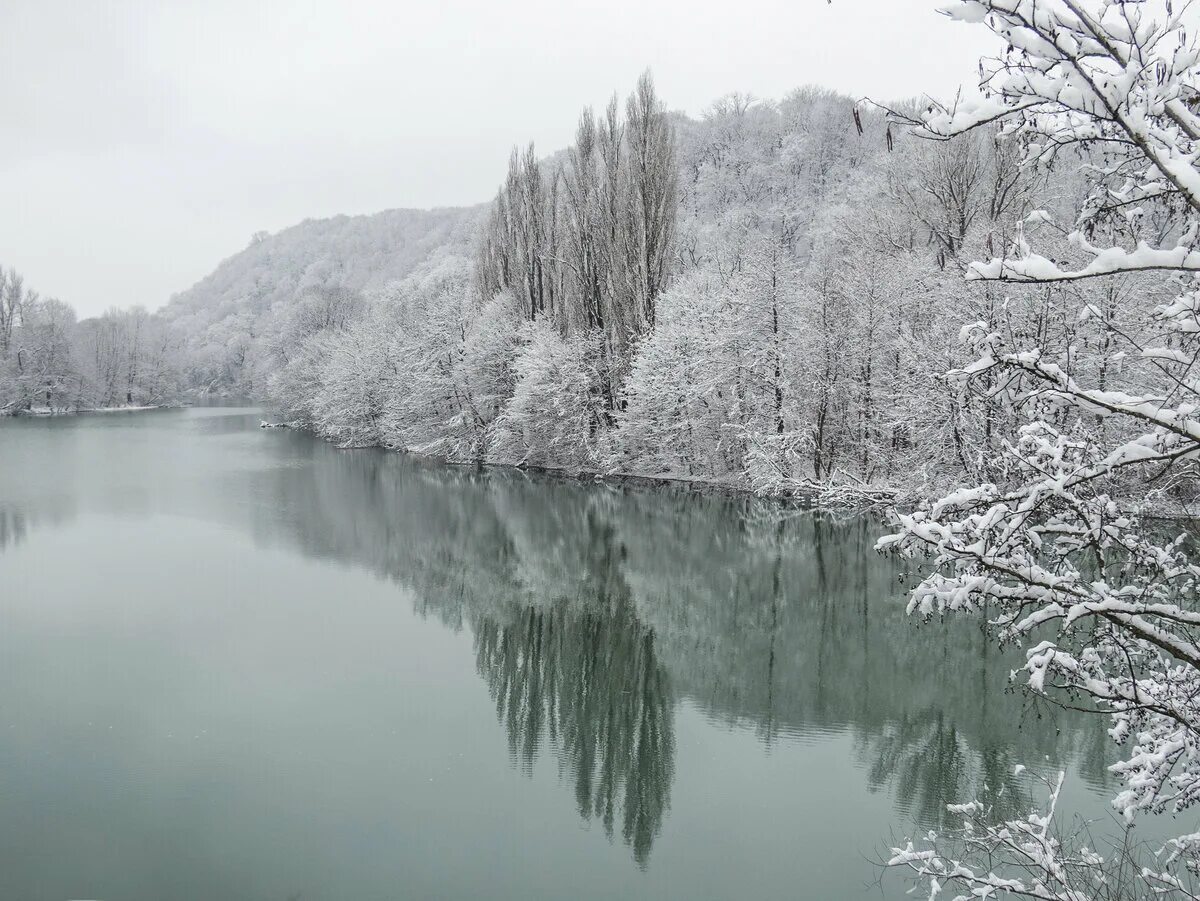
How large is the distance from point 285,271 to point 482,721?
4188 inches

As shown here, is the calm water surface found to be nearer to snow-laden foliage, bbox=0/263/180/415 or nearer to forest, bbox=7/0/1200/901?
forest, bbox=7/0/1200/901

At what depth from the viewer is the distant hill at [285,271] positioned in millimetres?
86375

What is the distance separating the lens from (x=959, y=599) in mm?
2730

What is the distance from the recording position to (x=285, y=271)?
103438mm

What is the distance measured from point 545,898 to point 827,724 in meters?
3.64

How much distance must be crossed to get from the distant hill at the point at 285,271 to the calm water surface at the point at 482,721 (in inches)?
2486

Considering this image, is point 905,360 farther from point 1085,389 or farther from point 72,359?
point 72,359

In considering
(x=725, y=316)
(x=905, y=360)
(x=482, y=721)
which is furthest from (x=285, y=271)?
(x=482, y=721)

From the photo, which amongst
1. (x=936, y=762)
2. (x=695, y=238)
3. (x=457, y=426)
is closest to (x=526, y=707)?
(x=936, y=762)

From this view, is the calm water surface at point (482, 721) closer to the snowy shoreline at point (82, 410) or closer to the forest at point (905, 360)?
the forest at point (905, 360)

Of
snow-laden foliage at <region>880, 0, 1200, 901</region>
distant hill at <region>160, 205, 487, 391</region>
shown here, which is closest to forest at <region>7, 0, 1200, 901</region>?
snow-laden foliage at <region>880, 0, 1200, 901</region>

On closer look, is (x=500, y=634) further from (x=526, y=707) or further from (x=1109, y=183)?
(x=1109, y=183)

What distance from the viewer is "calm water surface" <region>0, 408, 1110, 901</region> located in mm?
5656

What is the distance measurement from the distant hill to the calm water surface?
63145 millimetres
